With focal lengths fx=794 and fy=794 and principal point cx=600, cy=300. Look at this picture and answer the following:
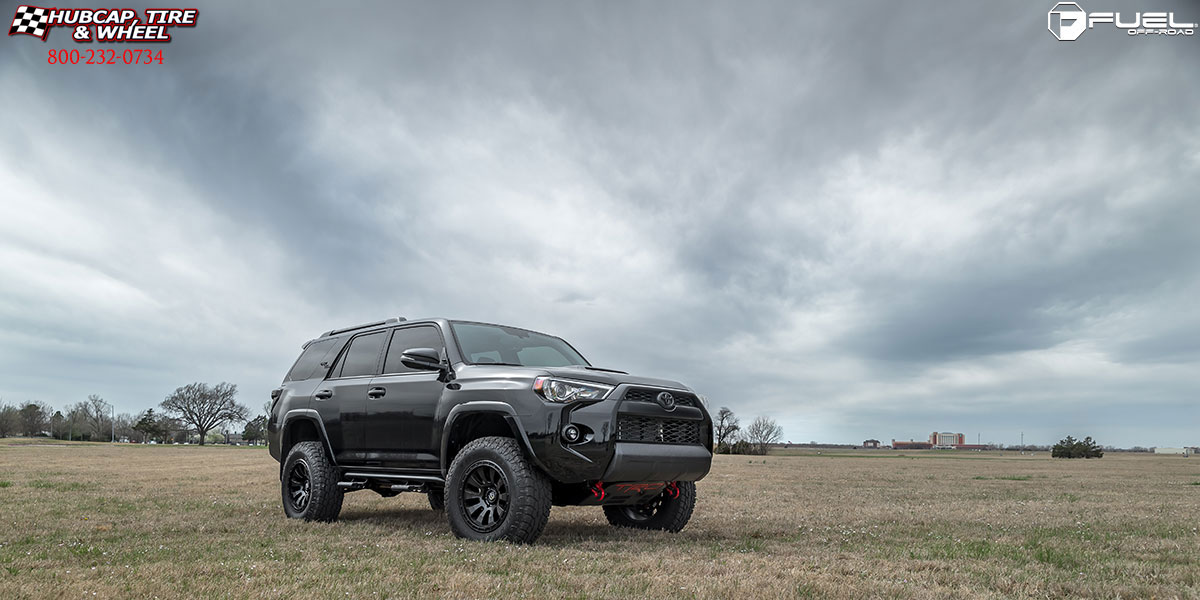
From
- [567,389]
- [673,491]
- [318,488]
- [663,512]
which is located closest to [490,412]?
[567,389]

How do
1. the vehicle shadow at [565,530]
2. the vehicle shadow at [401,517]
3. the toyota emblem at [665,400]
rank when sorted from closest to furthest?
the toyota emblem at [665,400], the vehicle shadow at [565,530], the vehicle shadow at [401,517]

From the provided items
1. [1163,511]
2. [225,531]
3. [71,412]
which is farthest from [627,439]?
[71,412]

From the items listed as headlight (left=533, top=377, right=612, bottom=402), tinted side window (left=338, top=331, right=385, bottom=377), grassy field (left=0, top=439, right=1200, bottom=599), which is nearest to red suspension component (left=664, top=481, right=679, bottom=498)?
grassy field (left=0, top=439, right=1200, bottom=599)

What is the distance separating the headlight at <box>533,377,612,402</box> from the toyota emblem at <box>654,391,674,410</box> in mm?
541

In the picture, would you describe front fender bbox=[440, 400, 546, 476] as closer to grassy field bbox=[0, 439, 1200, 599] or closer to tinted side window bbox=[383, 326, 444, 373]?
grassy field bbox=[0, 439, 1200, 599]

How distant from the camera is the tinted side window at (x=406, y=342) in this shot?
831cm

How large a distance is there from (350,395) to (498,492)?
2560mm

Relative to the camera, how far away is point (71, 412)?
11725 centimetres

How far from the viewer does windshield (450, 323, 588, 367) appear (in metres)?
8.10

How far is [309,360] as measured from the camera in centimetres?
999

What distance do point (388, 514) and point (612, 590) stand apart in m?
5.98

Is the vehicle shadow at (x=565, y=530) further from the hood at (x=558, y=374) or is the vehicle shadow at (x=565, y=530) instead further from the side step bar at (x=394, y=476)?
the hood at (x=558, y=374)

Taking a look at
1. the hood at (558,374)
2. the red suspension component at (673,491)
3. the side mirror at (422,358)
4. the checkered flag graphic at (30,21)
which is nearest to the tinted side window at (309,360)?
the side mirror at (422,358)

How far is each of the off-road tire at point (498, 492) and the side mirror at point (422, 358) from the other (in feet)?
2.83
